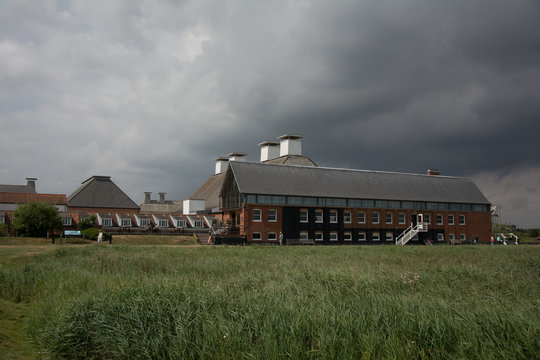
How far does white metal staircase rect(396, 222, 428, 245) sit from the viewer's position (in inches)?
2223

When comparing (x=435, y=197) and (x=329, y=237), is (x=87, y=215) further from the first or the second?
(x=435, y=197)

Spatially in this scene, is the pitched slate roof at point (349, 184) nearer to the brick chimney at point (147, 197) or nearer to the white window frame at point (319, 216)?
the white window frame at point (319, 216)

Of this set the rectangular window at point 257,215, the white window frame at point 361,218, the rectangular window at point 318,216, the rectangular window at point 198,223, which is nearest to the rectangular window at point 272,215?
the rectangular window at point 257,215

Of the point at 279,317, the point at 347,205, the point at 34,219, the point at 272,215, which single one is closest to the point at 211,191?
the point at 272,215

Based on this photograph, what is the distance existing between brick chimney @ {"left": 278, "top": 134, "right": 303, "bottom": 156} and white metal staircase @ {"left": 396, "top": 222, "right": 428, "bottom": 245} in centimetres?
2441

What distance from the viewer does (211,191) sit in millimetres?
77625

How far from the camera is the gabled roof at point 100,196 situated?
7169 centimetres

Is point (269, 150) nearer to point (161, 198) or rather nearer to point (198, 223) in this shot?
point (198, 223)

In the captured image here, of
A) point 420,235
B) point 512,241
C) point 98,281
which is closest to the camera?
point 98,281

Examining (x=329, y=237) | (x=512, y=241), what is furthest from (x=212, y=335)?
(x=512, y=241)

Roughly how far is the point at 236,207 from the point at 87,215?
21.7 m

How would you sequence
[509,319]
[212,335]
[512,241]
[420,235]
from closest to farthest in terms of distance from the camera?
[509,319] < [212,335] < [420,235] < [512,241]

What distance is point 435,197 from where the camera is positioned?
6159 cm

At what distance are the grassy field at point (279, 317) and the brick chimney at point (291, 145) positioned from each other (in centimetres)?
5719
